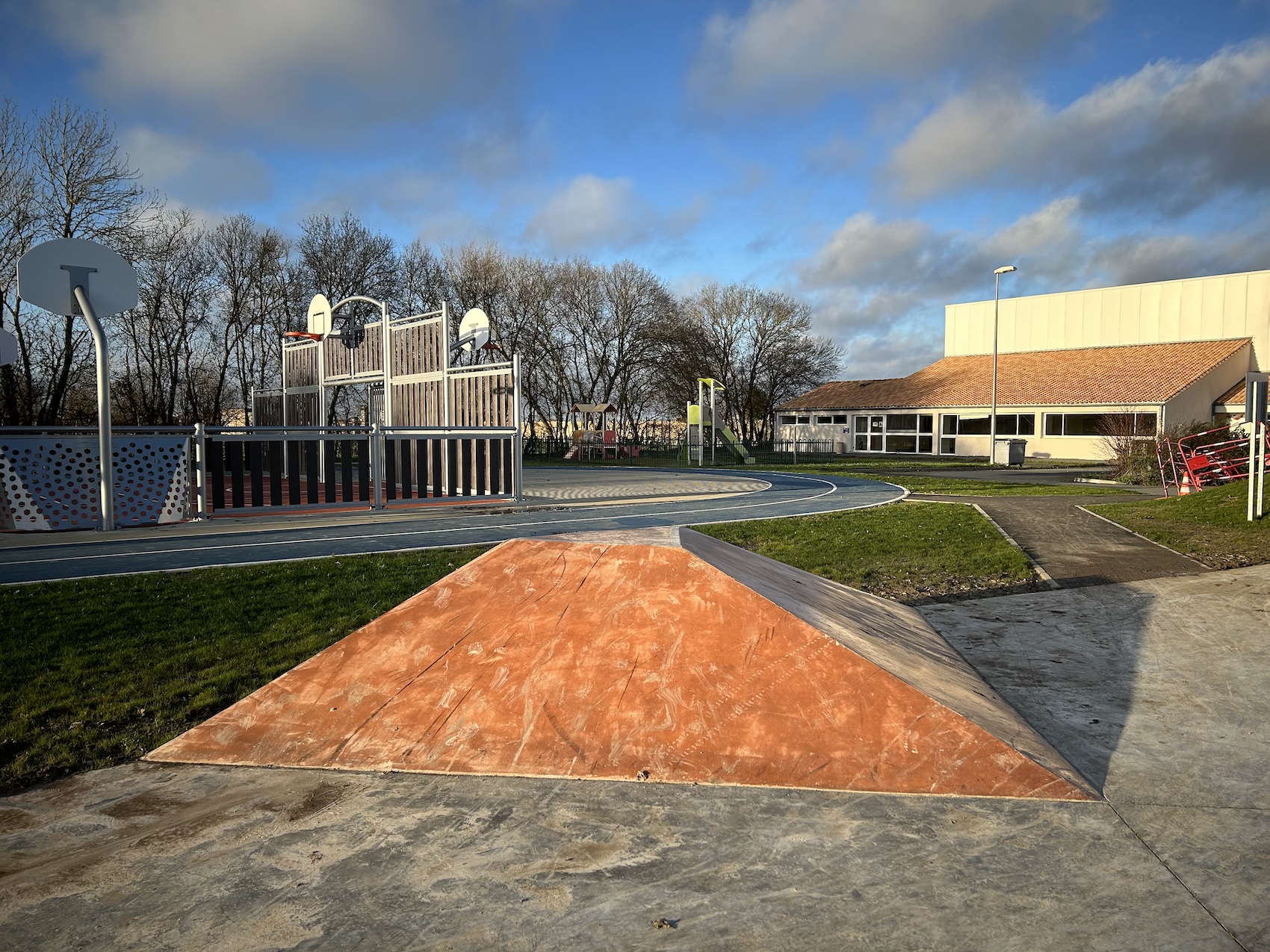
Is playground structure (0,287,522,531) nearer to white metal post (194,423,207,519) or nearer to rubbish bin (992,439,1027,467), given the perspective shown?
white metal post (194,423,207,519)

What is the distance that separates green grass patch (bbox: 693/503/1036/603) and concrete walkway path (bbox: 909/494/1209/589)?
36cm

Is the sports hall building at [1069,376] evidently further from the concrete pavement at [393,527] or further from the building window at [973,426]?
the concrete pavement at [393,527]

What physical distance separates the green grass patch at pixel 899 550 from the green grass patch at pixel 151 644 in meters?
4.23

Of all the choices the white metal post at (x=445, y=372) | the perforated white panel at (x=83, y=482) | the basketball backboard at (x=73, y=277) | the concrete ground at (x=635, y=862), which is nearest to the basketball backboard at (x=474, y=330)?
the white metal post at (x=445, y=372)

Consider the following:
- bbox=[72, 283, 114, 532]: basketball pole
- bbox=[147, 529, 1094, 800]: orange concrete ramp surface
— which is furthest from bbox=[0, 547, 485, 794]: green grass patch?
bbox=[72, 283, 114, 532]: basketball pole

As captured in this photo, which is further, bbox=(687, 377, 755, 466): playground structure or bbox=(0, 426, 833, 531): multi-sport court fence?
bbox=(687, 377, 755, 466): playground structure

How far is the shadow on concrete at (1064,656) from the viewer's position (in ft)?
13.4

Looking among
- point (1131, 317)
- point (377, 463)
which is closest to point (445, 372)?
point (377, 463)

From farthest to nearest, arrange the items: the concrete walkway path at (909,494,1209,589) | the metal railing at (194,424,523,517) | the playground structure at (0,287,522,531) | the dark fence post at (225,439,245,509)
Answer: the metal railing at (194,424,523,517), the dark fence post at (225,439,245,509), the playground structure at (0,287,522,531), the concrete walkway path at (909,494,1209,589)

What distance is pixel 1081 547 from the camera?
10.7 meters

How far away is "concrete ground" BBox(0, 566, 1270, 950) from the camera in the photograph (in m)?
2.38

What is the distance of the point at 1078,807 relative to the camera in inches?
125

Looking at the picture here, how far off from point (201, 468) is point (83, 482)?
1570mm

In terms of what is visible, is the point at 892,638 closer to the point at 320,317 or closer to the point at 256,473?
the point at 256,473
